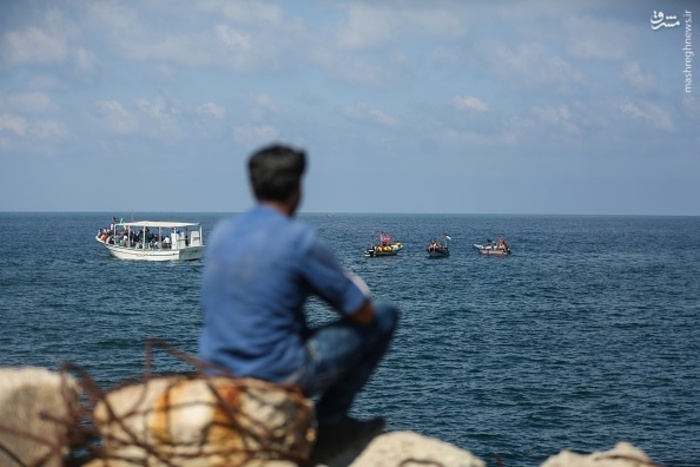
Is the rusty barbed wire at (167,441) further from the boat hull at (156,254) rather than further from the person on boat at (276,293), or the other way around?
the boat hull at (156,254)

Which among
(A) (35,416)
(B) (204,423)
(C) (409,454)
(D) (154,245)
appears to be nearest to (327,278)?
(B) (204,423)

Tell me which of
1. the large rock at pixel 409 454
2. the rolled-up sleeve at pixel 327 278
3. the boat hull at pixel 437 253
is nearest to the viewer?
the rolled-up sleeve at pixel 327 278

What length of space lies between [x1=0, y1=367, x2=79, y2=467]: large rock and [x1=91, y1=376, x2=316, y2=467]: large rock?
0.39 metres

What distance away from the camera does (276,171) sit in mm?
5148

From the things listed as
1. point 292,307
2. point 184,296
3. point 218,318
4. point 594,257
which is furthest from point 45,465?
point 594,257

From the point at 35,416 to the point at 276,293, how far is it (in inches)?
70.7

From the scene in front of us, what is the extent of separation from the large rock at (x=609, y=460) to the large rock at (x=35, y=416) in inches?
130

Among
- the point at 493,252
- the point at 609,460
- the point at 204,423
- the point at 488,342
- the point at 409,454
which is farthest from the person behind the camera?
the point at 493,252

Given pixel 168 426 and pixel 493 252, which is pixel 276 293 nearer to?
pixel 168 426

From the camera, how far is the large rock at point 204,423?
501 cm

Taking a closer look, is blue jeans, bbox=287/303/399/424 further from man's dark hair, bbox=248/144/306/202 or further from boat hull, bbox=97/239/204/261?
boat hull, bbox=97/239/204/261

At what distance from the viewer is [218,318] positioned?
5125mm

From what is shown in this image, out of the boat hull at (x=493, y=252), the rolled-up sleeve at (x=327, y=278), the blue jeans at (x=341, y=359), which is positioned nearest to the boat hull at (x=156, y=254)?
the boat hull at (x=493, y=252)

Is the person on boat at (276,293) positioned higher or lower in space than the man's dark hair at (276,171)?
lower
